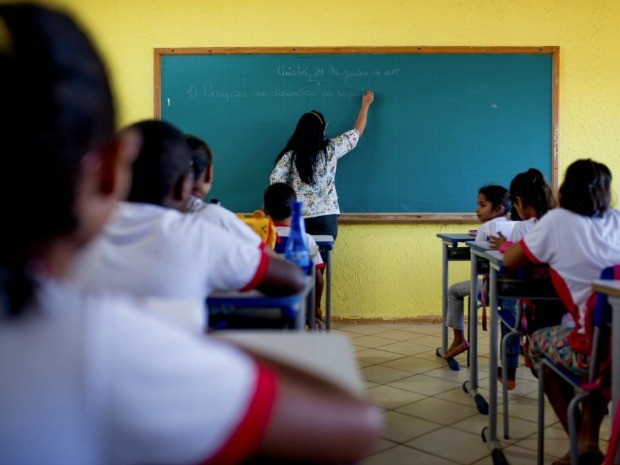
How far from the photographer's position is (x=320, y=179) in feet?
14.7

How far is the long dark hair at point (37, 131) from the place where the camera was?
45 centimetres

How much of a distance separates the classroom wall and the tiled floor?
0.80m

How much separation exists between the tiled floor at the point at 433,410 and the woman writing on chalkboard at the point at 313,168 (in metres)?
0.88

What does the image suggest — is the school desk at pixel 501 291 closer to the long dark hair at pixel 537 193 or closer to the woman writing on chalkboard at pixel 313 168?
the long dark hair at pixel 537 193

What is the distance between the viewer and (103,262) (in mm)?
1311

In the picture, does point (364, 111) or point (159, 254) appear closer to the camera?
point (159, 254)

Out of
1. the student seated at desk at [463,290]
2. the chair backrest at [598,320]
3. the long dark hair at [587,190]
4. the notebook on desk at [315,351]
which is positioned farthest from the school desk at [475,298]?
the notebook on desk at [315,351]

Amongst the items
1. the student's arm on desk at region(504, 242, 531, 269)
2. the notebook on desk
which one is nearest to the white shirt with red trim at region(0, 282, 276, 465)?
the notebook on desk

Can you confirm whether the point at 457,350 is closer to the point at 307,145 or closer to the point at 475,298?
the point at 475,298

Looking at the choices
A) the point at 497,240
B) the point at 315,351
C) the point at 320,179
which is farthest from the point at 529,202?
the point at 315,351

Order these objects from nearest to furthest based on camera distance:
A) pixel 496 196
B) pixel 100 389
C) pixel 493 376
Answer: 1. pixel 100 389
2. pixel 493 376
3. pixel 496 196

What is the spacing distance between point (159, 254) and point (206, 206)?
2.82 feet

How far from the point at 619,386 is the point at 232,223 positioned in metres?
1.16

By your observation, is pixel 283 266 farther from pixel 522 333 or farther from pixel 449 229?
pixel 449 229
